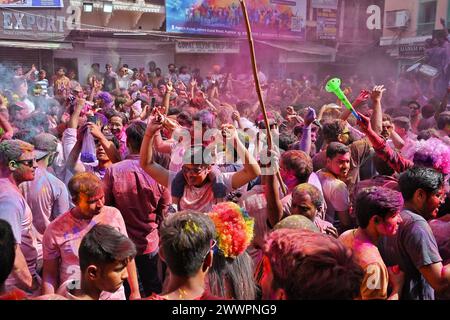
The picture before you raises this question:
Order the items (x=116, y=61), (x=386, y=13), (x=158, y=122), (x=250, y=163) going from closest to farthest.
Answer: (x=250, y=163) → (x=158, y=122) → (x=116, y=61) → (x=386, y=13)

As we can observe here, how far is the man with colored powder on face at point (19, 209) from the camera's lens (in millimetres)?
2564

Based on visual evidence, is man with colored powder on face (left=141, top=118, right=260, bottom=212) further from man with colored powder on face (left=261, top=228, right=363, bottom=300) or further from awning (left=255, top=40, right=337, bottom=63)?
awning (left=255, top=40, right=337, bottom=63)

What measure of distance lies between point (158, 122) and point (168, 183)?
0.39m

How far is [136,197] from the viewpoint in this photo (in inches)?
136

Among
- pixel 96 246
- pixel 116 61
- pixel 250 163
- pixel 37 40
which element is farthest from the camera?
pixel 116 61

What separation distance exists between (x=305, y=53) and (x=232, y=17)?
2.99 m

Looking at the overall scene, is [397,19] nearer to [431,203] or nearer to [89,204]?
[431,203]

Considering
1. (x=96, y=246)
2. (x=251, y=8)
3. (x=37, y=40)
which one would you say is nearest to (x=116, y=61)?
(x=37, y=40)

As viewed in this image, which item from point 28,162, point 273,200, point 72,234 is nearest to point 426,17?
point 273,200

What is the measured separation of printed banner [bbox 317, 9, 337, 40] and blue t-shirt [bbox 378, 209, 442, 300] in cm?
1318

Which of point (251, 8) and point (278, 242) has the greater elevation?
point (251, 8)

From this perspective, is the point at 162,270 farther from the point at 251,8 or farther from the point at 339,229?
the point at 251,8

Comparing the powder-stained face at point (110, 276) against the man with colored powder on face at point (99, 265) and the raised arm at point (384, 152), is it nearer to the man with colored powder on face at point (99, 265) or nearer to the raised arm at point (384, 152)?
the man with colored powder on face at point (99, 265)

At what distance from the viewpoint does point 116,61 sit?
43.1 ft
